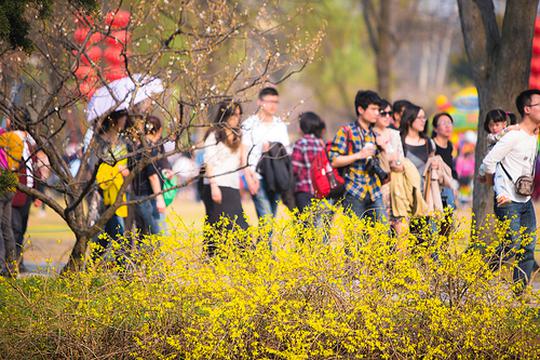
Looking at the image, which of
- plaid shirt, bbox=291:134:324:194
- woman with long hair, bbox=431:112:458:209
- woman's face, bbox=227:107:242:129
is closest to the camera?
woman's face, bbox=227:107:242:129

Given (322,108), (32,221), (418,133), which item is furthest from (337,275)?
(322,108)

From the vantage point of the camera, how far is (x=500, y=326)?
6.00 m

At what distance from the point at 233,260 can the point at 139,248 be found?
705 mm

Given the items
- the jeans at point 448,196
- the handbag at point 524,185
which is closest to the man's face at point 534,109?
the handbag at point 524,185

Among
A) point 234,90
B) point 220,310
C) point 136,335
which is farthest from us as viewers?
point 234,90

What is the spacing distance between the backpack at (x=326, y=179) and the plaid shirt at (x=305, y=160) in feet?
3.89

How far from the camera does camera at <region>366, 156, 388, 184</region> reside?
9469 millimetres

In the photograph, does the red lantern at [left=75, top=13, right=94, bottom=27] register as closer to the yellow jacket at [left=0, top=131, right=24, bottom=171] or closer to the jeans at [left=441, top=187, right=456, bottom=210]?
the yellow jacket at [left=0, top=131, right=24, bottom=171]

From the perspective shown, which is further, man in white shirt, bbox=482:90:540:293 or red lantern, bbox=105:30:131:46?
man in white shirt, bbox=482:90:540:293

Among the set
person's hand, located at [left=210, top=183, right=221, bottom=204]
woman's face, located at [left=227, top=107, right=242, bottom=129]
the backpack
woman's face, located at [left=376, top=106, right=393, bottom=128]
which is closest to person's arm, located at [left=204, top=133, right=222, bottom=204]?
person's hand, located at [left=210, top=183, right=221, bottom=204]

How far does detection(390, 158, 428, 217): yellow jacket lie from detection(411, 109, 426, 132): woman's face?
520mm

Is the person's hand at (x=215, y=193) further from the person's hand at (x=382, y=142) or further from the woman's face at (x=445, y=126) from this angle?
the woman's face at (x=445, y=126)

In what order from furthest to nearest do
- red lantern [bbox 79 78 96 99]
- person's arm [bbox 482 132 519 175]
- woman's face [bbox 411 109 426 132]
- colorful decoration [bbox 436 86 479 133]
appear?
colorful decoration [bbox 436 86 479 133] < woman's face [bbox 411 109 426 132] < red lantern [bbox 79 78 96 99] < person's arm [bbox 482 132 519 175]

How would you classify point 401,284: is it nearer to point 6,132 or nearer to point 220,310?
point 220,310
